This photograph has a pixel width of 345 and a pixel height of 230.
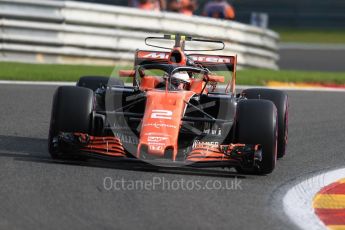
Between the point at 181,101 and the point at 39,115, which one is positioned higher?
the point at 181,101

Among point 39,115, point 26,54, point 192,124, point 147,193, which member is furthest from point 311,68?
point 147,193

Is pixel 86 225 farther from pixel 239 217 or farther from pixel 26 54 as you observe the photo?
pixel 26 54

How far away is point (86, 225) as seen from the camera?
5.81 meters

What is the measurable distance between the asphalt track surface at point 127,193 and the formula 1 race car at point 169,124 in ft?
0.46

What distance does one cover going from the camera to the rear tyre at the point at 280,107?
29.4 feet

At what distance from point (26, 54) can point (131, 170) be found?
8.62 m

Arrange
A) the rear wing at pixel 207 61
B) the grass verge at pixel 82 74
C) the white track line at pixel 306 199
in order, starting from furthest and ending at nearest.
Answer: the grass verge at pixel 82 74
the rear wing at pixel 207 61
the white track line at pixel 306 199

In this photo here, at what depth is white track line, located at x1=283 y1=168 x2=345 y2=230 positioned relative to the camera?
20.4 ft

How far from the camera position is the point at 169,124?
787 centimetres

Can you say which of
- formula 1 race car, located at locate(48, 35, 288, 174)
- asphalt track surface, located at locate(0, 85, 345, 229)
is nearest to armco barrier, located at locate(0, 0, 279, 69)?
asphalt track surface, located at locate(0, 85, 345, 229)

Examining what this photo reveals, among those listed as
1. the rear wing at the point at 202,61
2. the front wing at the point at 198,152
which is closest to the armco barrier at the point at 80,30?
the rear wing at the point at 202,61

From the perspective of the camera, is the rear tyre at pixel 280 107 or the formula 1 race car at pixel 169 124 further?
the rear tyre at pixel 280 107

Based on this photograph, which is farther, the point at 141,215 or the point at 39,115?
the point at 39,115

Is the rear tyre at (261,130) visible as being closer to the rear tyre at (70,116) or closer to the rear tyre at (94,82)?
the rear tyre at (70,116)
